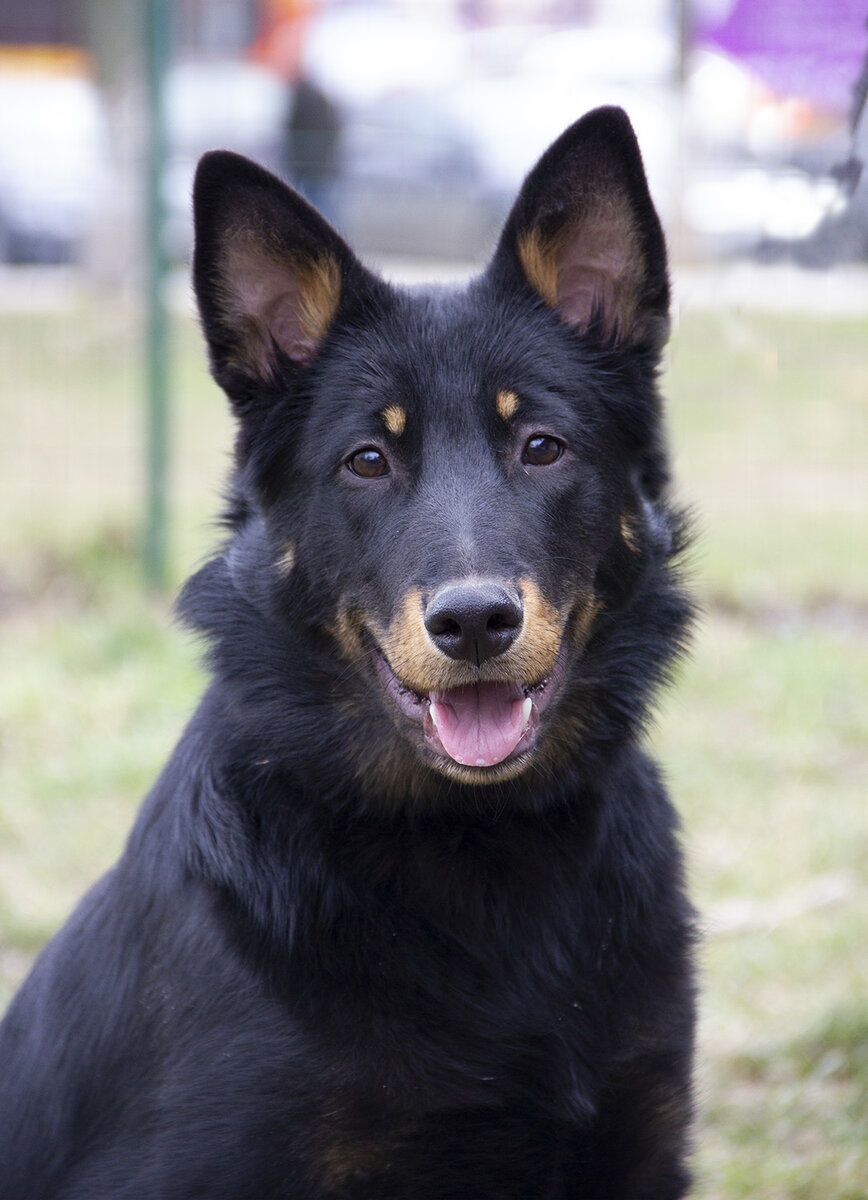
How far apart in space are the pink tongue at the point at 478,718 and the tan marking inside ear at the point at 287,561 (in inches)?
19.1

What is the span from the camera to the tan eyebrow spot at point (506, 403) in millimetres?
3025

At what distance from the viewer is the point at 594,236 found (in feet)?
10.4

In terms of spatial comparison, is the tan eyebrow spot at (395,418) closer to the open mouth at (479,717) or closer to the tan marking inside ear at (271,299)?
the tan marking inside ear at (271,299)

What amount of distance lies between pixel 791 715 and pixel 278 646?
377 cm

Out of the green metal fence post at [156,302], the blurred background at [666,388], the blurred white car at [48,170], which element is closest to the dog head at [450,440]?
the blurred background at [666,388]

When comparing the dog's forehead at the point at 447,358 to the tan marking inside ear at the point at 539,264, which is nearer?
the dog's forehead at the point at 447,358

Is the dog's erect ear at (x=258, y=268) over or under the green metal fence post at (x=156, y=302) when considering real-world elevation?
over

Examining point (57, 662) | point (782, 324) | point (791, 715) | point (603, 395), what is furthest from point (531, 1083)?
point (782, 324)

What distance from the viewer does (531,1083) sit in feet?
9.03

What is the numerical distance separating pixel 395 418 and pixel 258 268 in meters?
0.44

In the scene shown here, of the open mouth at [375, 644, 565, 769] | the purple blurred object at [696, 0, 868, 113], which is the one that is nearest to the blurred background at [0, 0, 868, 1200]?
the purple blurred object at [696, 0, 868, 113]

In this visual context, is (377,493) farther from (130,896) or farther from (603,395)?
(130,896)

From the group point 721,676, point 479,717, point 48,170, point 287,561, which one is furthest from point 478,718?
point 48,170

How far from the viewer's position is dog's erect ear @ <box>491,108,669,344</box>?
118 inches
